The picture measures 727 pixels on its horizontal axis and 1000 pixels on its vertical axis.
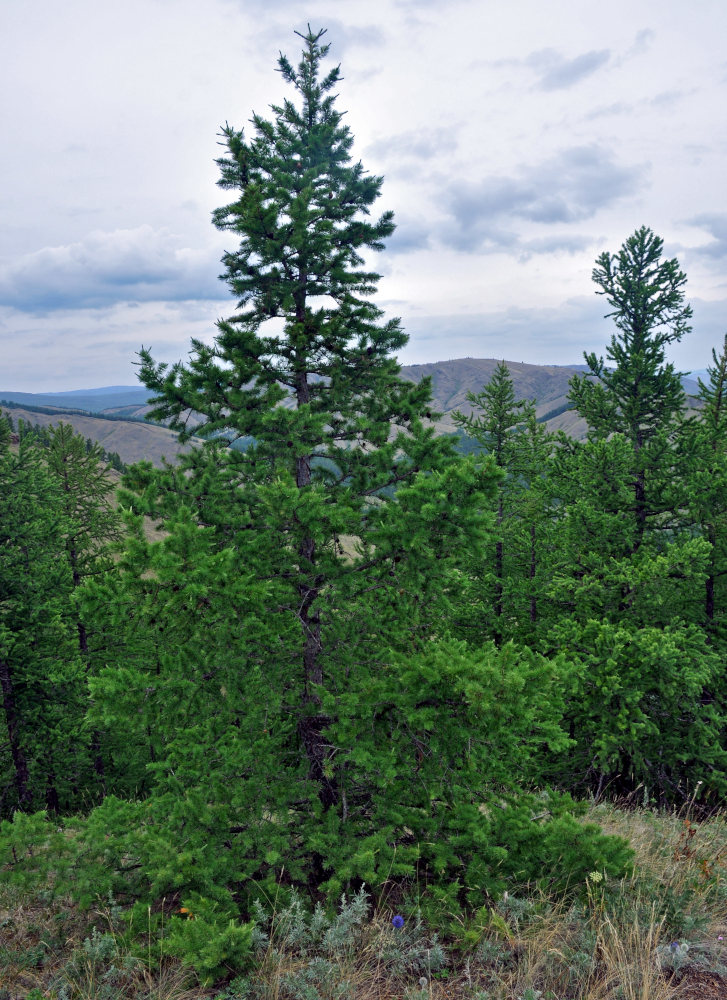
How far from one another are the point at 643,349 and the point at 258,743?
13.5 m

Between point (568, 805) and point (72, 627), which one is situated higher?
point (568, 805)

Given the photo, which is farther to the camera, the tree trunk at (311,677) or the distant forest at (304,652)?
the tree trunk at (311,677)

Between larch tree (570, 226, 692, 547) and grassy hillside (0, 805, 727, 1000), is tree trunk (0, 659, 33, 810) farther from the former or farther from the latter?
larch tree (570, 226, 692, 547)

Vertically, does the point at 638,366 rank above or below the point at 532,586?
above

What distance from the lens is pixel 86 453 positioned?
21094 millimetres

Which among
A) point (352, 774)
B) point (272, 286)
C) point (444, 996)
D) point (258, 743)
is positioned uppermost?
point (272, 286)

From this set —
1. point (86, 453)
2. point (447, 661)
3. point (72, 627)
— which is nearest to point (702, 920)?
point (447, 661)

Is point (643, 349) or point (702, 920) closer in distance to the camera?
point (702, 920)

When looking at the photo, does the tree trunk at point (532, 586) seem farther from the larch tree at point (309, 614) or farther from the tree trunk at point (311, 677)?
the tree trunk at point (311, 677)

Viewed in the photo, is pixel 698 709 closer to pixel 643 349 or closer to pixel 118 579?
pixel 643 349

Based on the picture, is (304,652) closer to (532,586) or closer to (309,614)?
(309,614)

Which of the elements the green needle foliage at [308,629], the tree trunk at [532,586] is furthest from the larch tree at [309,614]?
the tree trunk at [532,586]

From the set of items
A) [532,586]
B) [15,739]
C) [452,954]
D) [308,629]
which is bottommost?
[15,739]

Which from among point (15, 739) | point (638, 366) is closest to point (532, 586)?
point (638, 366)
